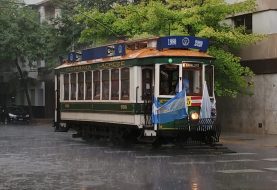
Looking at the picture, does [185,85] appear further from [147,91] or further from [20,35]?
[20,35]

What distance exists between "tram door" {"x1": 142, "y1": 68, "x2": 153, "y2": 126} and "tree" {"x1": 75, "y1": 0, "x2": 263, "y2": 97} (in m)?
4.95

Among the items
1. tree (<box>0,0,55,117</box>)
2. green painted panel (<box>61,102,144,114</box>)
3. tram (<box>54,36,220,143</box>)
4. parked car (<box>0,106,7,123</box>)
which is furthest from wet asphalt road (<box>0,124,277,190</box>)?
parked car (<box>0,106,7,123</box>)

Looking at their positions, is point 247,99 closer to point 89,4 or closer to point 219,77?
point 219,77

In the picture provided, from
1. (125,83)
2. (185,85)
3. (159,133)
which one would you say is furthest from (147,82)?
(159,133)

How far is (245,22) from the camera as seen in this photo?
2891 cm

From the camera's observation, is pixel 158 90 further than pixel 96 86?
No

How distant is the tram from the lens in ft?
60.9

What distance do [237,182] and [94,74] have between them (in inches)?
443

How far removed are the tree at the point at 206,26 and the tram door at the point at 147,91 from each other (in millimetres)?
4954

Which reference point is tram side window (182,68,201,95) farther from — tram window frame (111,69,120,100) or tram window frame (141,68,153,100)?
tram window frame (111,69,120,100)

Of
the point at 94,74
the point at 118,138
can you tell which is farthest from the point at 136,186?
the point at 94,74

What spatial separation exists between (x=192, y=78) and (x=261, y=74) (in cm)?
942

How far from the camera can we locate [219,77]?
1014 inches

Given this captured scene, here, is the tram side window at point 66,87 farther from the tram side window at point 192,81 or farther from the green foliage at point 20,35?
the green foliage at point 20,35
